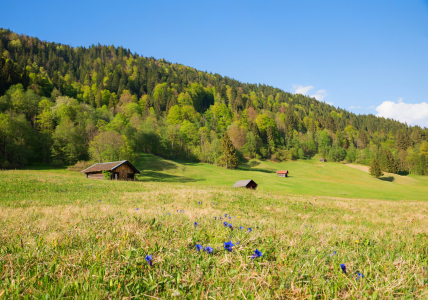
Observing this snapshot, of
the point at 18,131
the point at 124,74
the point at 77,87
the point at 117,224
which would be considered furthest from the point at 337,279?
the point at 124,74

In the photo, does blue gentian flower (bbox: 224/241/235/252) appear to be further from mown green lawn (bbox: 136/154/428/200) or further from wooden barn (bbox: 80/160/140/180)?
mown green lawn (bbox: 136/154/428/200)

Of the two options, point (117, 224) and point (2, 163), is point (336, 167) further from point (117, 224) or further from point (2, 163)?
point (2, 163)

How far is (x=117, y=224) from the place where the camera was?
4.01m

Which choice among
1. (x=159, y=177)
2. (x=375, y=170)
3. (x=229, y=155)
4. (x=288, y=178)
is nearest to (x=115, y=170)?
(x=159, y=177)

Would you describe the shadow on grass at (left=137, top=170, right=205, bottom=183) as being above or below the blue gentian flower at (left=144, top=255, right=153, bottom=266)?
below

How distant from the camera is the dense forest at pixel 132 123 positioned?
62281mm

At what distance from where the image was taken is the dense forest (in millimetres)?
62281

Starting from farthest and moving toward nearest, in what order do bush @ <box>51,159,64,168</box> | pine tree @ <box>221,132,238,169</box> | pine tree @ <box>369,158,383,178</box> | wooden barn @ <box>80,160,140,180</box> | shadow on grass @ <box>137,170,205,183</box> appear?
1. pine tree @ <box>369,158,383,178</box>
2. pine tree @ <box>221,132,238,169</box>
3. bush @ <box>51,159,64,168</box>
4. shadow on grass @ <box>137,170,205,183</box>
5. wooden barn @ <box>80,160,140,180</box>

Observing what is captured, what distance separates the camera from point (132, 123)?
10056 centimetres

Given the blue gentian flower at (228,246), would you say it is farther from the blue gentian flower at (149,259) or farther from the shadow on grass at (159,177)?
the shadow on grass at (159,177)

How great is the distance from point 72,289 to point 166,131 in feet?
316

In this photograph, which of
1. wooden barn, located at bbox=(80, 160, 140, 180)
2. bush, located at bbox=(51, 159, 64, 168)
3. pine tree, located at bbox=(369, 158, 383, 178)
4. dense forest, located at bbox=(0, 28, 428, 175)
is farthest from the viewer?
pine tree, located at bbox=(369, 158, 383, 178)

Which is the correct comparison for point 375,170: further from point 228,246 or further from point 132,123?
point 132,123

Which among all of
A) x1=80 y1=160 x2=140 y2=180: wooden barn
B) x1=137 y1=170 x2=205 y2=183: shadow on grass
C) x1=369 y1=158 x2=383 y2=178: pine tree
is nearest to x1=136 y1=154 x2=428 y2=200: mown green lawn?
x1=137 y1=170 x2=205 y2=183: shadow on grass
